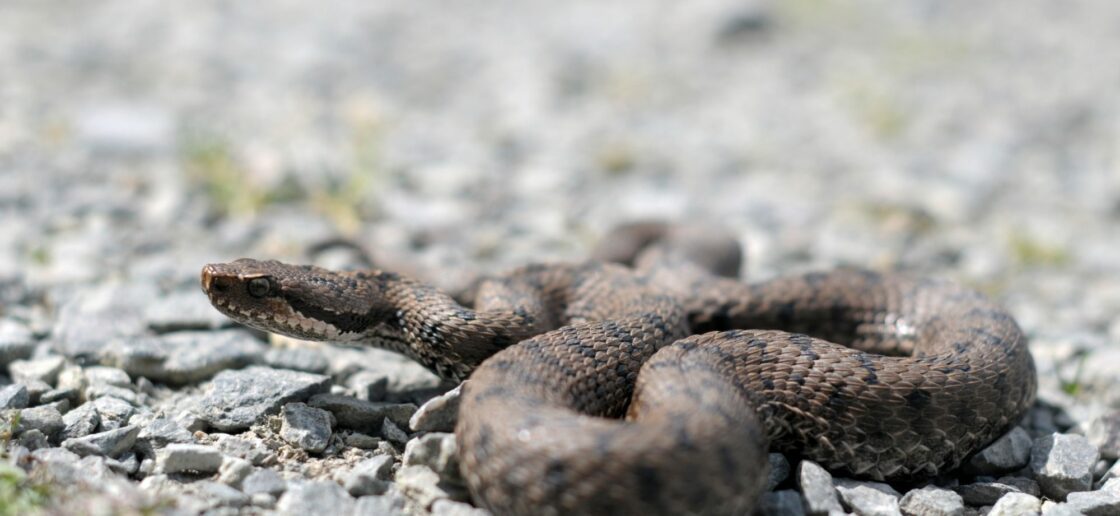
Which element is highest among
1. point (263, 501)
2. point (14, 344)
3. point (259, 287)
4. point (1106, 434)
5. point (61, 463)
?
point (259, 287)

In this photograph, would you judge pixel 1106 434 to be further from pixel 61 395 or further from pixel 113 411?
pixel 61 395

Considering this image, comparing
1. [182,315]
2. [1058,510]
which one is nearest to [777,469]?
[1058,510]

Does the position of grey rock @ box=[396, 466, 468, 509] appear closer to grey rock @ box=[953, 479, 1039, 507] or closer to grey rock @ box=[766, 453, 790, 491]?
grey rock @ box=[766, 453, 790, 491]

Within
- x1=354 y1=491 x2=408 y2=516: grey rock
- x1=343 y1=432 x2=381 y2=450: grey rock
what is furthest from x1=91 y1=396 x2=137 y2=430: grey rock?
x1=354 y1=491 x2=408 y2=516: grey rock

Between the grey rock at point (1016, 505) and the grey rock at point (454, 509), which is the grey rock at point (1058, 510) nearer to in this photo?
the grey rock at point (1016, 505)

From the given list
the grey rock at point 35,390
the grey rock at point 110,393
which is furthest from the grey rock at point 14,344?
the grey rock at point 110,393

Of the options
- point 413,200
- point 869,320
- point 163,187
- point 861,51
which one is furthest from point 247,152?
point 861,51

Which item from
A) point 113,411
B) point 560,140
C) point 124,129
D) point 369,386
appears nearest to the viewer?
point 113,411
